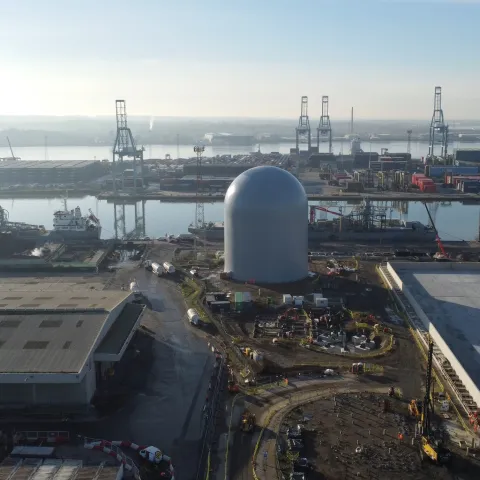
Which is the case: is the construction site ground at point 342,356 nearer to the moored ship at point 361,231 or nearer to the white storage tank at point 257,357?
the white storage tank at point 257,357

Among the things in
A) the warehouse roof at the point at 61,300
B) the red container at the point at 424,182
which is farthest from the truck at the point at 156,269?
the red container at the point at 424,182

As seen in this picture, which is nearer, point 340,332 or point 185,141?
point 340,332

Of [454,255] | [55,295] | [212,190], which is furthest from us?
[212,190]

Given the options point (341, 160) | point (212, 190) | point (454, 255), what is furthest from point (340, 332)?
point (341, 160)

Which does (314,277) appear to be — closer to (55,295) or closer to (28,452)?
(55,295)

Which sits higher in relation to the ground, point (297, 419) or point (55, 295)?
point (55, 295)

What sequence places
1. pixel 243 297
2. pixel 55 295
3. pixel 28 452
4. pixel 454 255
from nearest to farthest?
pixel 28 452 → pixel 55 295 → pixel 243 297 → pixel 454 255

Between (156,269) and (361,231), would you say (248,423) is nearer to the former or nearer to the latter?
(156,269)

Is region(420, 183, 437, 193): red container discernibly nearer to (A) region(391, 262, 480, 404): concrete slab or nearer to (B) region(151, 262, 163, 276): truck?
(A) region(391, 262, 480, 404): concrete slab
